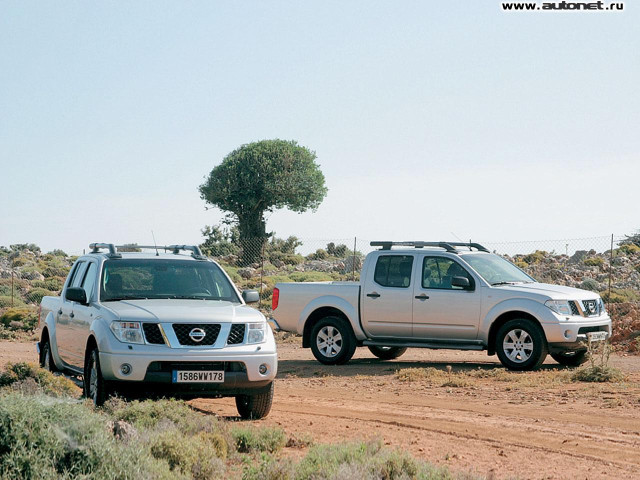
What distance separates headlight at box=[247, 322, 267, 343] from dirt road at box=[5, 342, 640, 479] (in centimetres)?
89

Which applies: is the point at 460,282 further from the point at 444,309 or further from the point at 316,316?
the point at 316,316

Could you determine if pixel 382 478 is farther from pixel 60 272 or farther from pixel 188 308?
pixel 60 272

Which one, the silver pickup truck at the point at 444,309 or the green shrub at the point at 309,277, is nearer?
the silver pickup truck at the point at 444,309

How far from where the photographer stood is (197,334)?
31.7 ft

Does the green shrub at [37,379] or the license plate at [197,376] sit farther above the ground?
the license plate at [197,376]

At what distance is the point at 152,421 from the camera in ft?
27.8

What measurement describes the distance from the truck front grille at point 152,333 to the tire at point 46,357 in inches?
129

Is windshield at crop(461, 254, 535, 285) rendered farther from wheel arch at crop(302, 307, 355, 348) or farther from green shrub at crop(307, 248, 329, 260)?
green shrub at crop(307, 248, 329, 260)

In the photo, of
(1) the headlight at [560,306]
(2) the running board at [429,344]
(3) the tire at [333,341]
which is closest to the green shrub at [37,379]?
(3) the tire at [333,341]

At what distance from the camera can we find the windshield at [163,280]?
35.6ft

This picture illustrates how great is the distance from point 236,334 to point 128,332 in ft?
3.71

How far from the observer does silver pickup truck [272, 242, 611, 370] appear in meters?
15.1

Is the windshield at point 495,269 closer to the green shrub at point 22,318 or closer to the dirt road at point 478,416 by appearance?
the dirt road at point 478,416

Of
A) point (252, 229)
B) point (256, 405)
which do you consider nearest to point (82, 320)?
point (256, 405)
